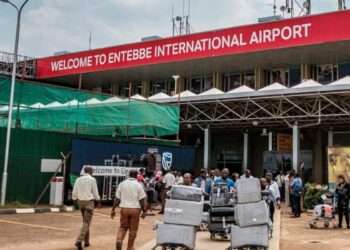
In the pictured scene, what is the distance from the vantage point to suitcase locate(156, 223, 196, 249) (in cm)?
943

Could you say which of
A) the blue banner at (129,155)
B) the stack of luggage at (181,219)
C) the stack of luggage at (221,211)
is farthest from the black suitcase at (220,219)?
the blue banner at (129,155)

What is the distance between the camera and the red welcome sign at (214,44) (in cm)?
2833

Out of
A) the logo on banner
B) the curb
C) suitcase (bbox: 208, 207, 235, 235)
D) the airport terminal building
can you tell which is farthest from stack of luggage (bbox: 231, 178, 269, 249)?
the airport terminal building

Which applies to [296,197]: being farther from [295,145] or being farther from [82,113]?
[82,113]

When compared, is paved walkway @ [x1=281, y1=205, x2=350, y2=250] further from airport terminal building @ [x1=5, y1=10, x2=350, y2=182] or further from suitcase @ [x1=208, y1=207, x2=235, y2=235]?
airport terminal building @ [x1=5, y1=10, x2=350, y2=182]

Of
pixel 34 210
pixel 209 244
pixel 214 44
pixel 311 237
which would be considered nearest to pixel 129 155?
pixel 34 210

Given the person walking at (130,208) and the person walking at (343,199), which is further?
the person walking at (343,199)

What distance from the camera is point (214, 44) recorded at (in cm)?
3216

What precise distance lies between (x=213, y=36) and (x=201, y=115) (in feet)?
18.0

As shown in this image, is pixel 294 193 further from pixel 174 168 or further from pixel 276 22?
pixel 276 22

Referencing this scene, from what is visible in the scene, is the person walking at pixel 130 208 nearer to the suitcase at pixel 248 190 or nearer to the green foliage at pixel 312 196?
the suitcase at pixel 248 190

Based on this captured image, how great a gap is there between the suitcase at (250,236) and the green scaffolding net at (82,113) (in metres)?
12.8

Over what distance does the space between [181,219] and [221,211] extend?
260 cm

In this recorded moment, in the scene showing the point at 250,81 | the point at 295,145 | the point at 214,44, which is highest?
the point at 214,44
